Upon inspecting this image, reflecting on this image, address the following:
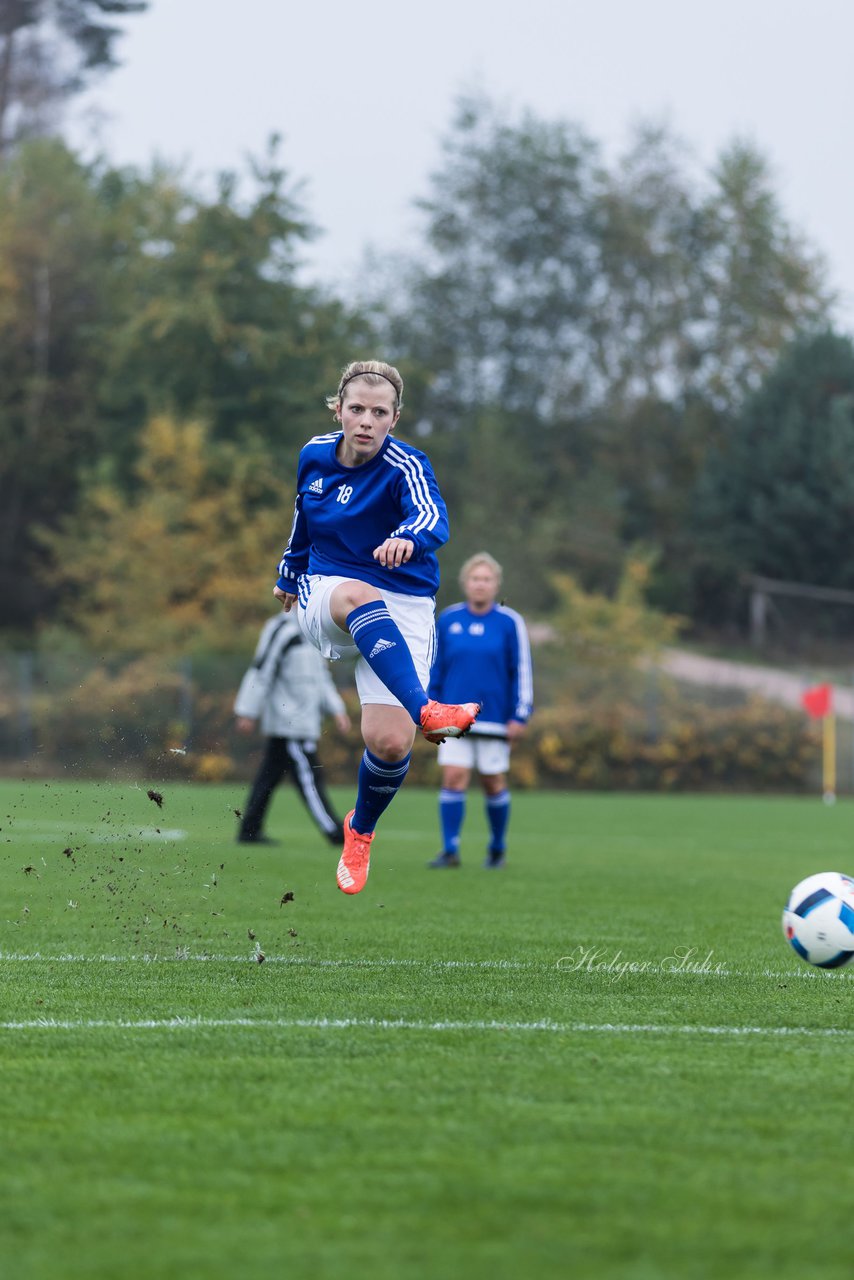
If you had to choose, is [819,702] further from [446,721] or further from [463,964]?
[446,721]

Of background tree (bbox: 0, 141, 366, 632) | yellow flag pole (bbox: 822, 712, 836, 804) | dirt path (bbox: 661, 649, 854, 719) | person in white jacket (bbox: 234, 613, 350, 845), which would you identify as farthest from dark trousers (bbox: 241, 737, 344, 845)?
background tree (bbox: 0, 141, 366, 632)

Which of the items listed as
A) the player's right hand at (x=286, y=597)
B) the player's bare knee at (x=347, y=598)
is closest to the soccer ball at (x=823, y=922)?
the player's bare knee at (x=347, y=598)

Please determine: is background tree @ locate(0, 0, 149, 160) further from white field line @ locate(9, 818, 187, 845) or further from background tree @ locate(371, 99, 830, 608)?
white field line @ locate(9, 818, 187, 845)

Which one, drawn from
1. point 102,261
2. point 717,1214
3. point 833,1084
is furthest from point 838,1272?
point 102,261

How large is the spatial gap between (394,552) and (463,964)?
1.60 metres

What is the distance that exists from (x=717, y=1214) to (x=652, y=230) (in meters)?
50.5

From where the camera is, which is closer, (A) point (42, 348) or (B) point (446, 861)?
(B) point (446, 861)

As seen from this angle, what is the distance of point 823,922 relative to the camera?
553 centimetres

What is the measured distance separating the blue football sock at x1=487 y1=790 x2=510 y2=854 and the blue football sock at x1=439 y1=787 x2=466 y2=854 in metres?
0.23

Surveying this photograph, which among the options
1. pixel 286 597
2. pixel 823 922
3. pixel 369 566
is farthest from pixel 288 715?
pixel 823 922

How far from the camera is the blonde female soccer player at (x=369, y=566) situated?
660 centimetres

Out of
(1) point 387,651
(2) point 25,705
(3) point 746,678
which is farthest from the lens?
(3) point 746,678

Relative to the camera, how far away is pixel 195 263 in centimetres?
3822

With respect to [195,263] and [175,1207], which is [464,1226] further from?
[195,263]
